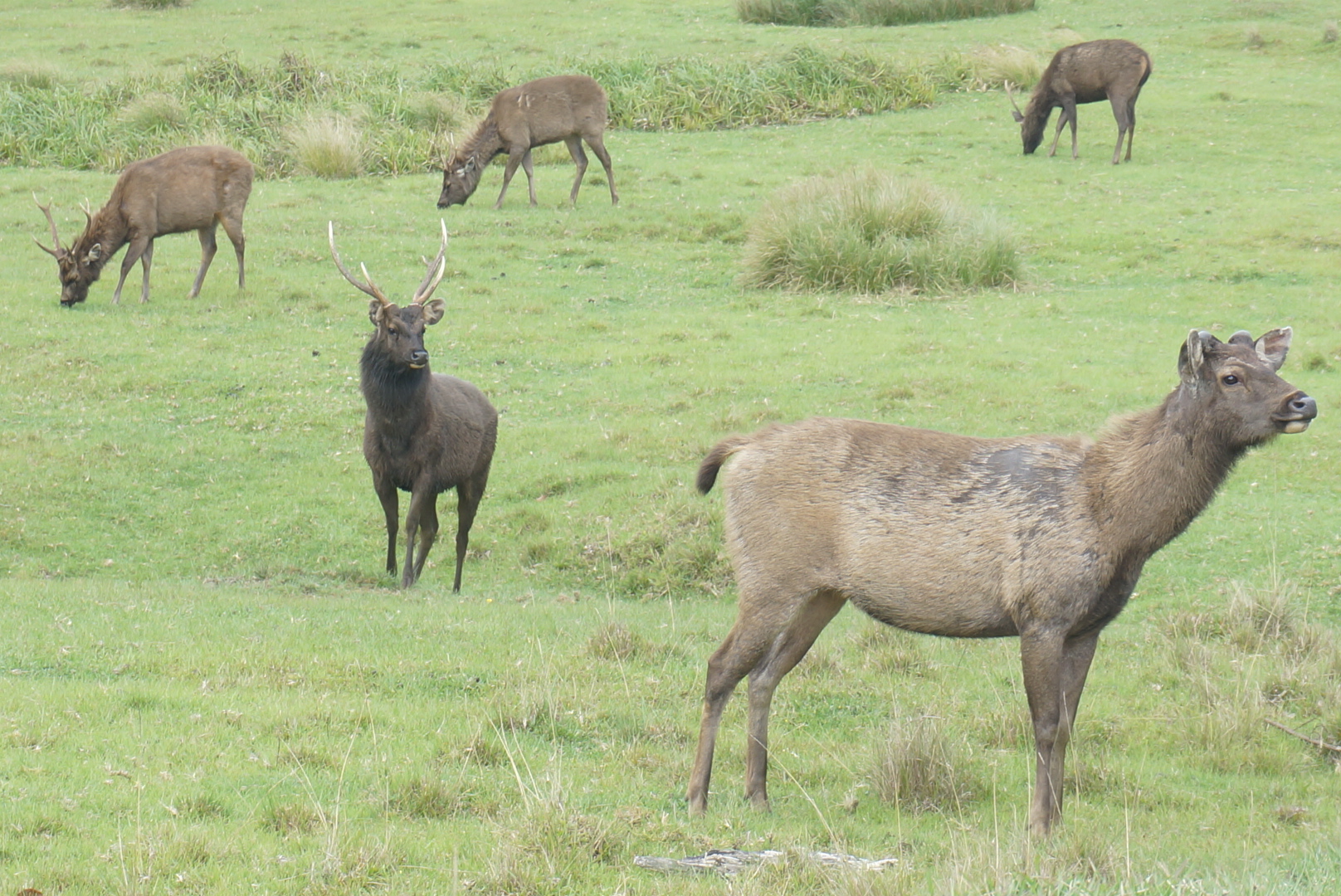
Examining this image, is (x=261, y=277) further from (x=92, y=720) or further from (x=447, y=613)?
(x=92, y=720)

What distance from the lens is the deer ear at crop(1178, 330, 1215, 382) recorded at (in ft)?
20.1

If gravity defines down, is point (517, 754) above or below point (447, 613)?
above

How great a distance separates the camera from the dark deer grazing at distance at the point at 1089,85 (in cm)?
2656

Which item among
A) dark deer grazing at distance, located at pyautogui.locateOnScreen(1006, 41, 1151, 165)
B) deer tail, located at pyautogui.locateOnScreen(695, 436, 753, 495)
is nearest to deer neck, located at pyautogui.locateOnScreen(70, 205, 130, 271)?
deer tail, located at pyautogui.locateOnScreen(695, 436, 753, 495)

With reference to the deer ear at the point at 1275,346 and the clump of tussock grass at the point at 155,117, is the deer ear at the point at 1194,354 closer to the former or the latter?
the deer ear at the point at 1275,346

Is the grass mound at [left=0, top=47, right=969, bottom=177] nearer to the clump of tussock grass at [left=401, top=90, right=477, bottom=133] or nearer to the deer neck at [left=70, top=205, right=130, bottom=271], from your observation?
the clump of tussock grass at [left=401, top=90, right=477, bottom=133]

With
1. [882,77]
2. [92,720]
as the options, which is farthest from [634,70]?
[92,720]

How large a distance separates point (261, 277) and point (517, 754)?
15.3 metres

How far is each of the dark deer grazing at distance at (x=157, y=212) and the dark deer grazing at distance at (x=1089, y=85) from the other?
15546mm

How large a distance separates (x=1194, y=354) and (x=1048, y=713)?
172 centimetres

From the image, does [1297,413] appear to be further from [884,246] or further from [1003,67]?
[1003,67]

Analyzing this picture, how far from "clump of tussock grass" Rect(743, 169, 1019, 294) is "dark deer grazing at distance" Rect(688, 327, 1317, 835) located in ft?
44.1

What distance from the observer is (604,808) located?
19.6 ft

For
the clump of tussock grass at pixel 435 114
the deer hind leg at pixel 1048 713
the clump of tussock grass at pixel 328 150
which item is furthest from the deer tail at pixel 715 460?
the clump of tussock grass at pixel 435 114
